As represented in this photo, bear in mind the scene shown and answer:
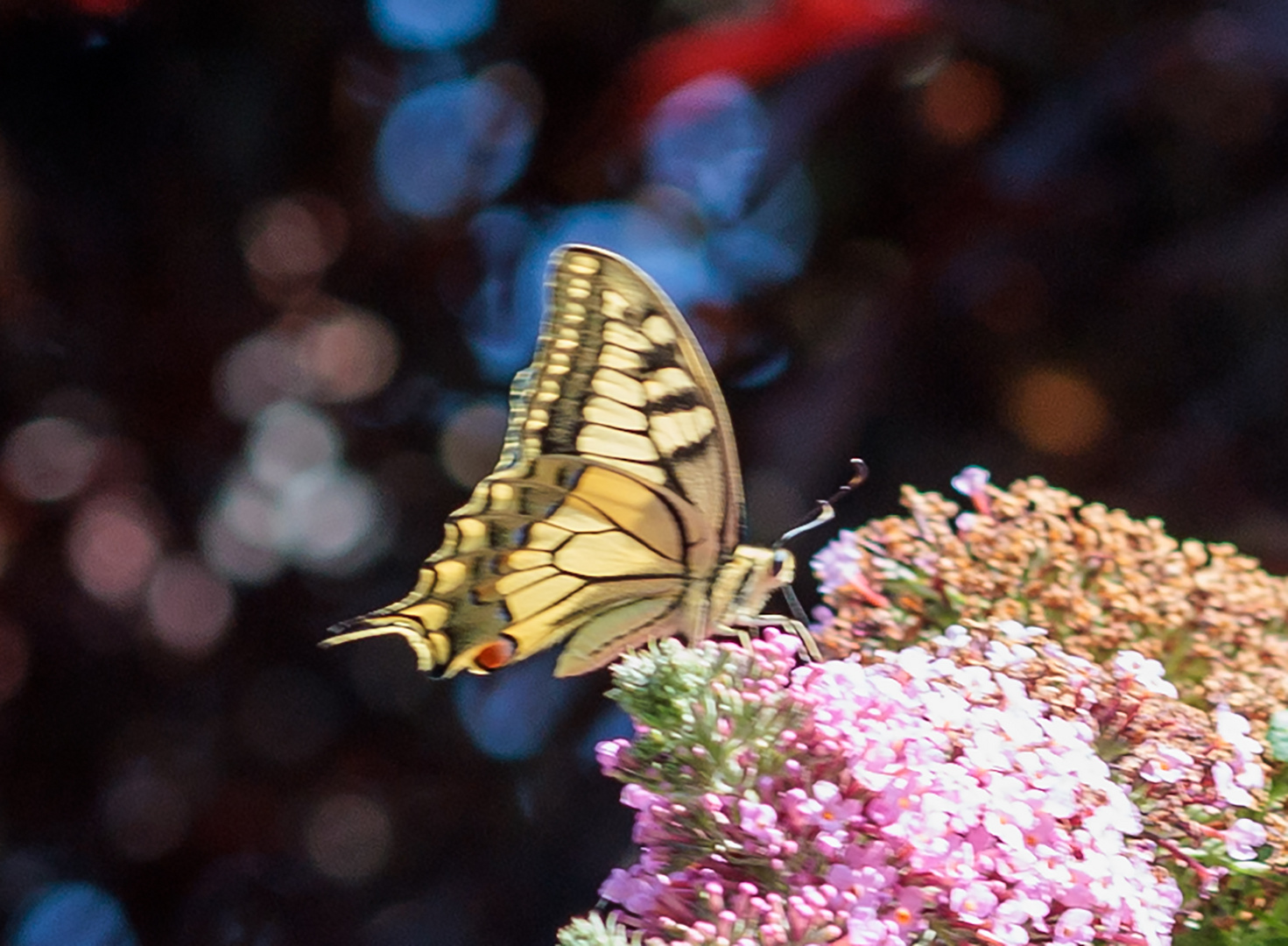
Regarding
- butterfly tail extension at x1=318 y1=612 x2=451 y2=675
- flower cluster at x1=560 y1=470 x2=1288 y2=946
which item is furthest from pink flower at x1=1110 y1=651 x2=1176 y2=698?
butterfly tail extension at x1=318 y1=612 x2=451 y2=675

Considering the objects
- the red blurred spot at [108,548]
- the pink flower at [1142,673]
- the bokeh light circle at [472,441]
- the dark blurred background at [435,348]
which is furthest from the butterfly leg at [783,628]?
the red blurred spot at [108,548]

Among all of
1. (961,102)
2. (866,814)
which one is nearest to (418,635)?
(866,814)

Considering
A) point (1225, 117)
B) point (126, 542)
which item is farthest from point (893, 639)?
point (1225, 117)

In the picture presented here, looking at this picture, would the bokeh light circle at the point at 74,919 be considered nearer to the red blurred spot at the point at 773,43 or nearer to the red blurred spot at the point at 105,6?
the red blurred spot at the point at 105,6

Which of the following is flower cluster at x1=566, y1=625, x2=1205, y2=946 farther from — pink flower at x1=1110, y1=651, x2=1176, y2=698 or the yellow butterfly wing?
the yellow butterfly wing

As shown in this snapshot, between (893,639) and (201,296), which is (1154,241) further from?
(201,296)

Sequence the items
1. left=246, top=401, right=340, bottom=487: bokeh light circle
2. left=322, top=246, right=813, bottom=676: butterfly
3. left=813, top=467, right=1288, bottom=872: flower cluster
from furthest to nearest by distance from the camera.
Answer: left=246, top=401, right=340, bottom=487: bokeh light circle → left=322, top=246, right=813, bottom=676: butterfly → left=813, top=467, right=1288, bottom=872: flower cluster

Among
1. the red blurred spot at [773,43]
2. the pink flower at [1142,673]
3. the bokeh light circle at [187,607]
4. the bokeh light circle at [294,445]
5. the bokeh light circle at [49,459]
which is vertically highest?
the red blurred spot at [773,43]
